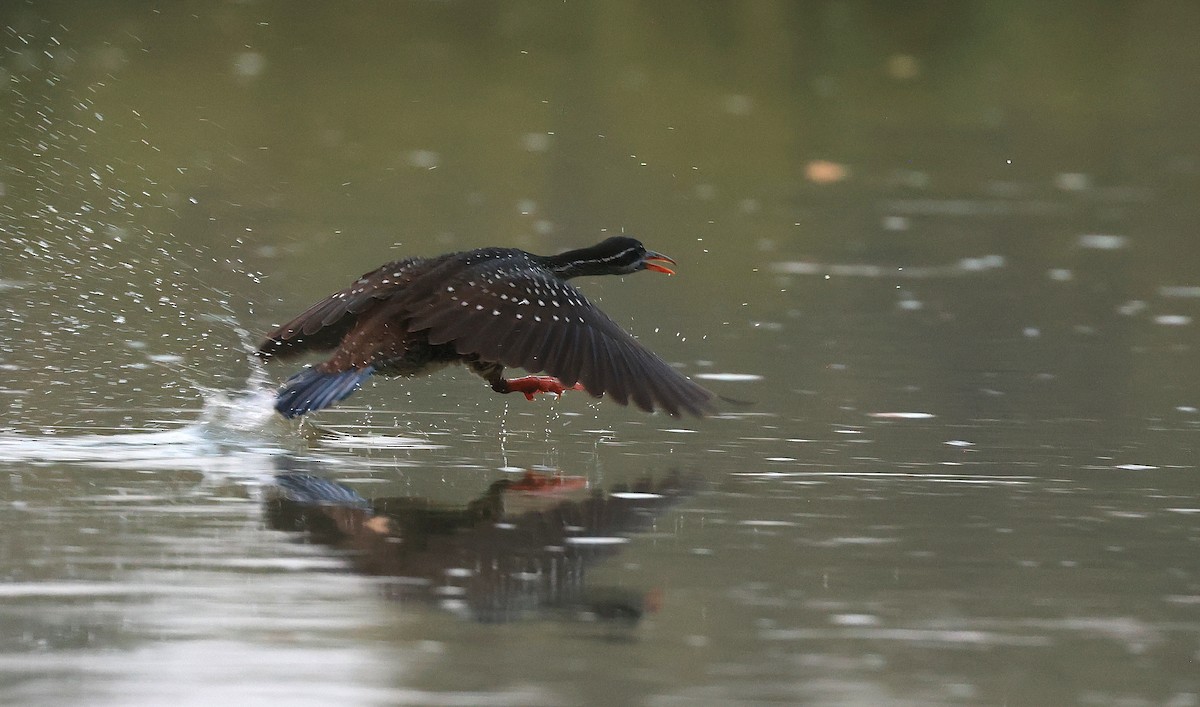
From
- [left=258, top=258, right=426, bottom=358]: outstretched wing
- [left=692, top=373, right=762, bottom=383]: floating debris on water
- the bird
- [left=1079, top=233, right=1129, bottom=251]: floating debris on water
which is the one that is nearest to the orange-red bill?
[left=692, top=373, right=762, bottom=383]: floating debris on water

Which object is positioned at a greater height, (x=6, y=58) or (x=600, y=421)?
(x=6, y=58)

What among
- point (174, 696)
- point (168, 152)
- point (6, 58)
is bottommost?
point (174, 696)

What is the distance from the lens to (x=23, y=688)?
533 centimetres

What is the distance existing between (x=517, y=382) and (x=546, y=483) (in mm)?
1287

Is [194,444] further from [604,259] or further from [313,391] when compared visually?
[604,259]

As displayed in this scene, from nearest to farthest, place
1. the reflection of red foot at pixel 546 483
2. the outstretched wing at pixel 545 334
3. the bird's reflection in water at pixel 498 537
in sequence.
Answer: the bird's reflection in water at pixel 498 537 → the reflection of red foot at pixel 546 483 → the outstretched wing at pixel 545 334

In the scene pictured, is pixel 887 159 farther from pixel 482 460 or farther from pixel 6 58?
pixel 482 460

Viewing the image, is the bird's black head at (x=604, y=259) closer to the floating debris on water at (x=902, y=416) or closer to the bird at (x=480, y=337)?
the bird at (x=480, y=337)

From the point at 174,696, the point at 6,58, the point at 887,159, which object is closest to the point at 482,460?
the point at 174,696

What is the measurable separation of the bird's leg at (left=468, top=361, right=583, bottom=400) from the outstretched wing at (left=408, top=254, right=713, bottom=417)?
0.55 meters

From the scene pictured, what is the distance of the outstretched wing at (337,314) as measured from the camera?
366 inches

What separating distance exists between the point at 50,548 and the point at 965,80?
67.3 ft

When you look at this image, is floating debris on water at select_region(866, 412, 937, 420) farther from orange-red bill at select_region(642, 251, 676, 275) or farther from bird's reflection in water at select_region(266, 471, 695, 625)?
bird's reflection in water at select_region(266, 471, 695, 625)

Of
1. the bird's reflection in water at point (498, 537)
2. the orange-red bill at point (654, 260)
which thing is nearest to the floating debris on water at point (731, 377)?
the orange-red bill at point (654, 260)
